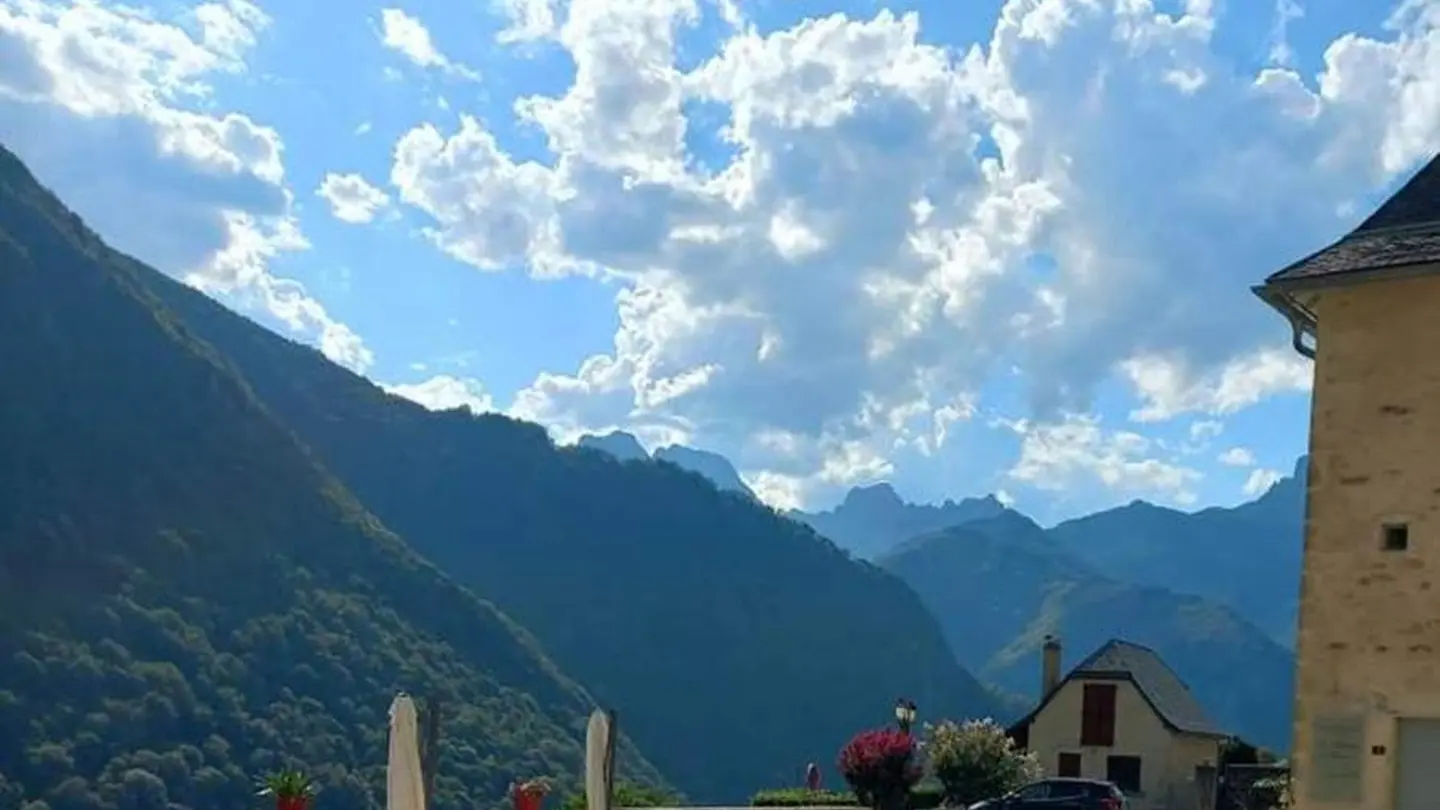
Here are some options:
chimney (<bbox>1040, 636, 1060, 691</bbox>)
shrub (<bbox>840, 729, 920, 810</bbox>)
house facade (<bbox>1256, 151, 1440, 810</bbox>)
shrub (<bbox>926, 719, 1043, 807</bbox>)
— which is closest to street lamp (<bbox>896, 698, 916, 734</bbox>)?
shrub (<bbox>926, 719, 1043, 807</bbox>)

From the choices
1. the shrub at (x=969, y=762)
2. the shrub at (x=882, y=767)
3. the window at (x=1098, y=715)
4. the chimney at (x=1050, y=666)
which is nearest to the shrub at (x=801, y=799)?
the shrub at (x=882, y=767)

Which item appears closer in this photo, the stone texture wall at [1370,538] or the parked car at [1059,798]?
the stone texture wall at [1370,538]

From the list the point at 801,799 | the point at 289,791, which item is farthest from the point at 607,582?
the point at 289,791

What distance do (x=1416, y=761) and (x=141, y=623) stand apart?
87838 mm

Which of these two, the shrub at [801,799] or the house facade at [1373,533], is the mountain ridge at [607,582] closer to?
the shrub at [801,799]

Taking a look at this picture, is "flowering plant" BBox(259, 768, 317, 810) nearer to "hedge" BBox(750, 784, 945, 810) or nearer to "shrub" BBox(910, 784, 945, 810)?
"hedge" BBox(750, 784, 945, 810)

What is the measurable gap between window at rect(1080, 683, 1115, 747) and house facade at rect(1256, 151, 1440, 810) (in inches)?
1226

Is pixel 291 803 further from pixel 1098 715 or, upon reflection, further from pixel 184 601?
pixel 184 601

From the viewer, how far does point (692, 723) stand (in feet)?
518

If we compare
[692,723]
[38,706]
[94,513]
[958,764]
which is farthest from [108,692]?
[692,723]

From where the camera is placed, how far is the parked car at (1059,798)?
35.8m

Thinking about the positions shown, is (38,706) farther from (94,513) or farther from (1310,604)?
(1310,604)

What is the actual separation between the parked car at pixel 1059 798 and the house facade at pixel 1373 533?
49.3ft

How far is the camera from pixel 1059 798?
1425 inches
